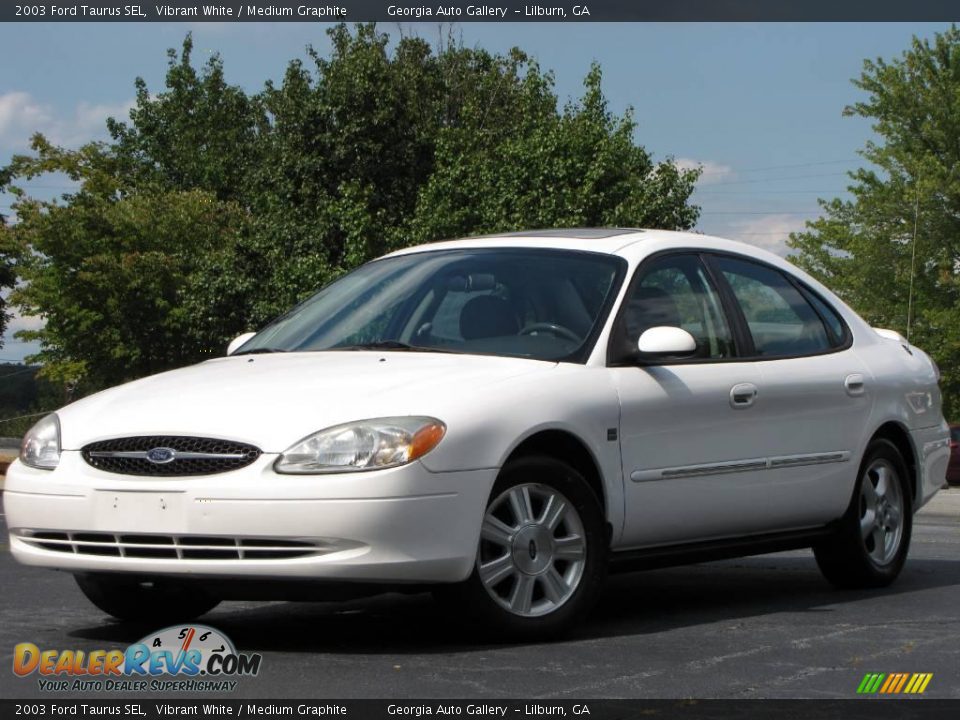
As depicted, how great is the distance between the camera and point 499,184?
3984 cm

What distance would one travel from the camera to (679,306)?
7.32m

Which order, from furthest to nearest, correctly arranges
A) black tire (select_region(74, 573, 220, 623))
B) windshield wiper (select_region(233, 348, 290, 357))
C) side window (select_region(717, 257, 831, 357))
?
side window (select_region(717, 257, 831, 357)) < windshield wiper (select_region(233, 348, 290, 357)) < black tire (select_region(74, 573, 220, 623))

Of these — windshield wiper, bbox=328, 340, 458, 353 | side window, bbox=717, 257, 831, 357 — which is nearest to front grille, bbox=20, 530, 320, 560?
windshield wiper, bbox=328, 340, 458, 353

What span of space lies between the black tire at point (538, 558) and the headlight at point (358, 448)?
0.44 meters

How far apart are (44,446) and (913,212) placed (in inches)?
1514

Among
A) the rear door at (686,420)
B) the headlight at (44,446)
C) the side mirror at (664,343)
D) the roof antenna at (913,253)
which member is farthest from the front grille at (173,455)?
the roof antenna at (913,253)

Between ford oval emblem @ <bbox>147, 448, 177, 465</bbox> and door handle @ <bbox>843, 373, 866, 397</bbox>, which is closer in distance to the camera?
ford oval emblem @ <bbox>147, 448, 177, 465</bbox>

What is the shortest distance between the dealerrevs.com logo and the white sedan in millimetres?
227

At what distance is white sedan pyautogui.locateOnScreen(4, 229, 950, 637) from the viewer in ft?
18.5

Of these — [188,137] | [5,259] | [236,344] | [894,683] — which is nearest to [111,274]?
[5,259]

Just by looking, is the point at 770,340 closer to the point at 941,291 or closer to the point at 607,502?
the point at 607,502

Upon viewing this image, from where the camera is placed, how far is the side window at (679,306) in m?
7.00
